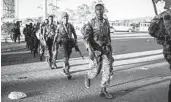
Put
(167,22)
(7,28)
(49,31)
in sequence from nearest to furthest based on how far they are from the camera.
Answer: (167,22)
(49,31)
(7,28)

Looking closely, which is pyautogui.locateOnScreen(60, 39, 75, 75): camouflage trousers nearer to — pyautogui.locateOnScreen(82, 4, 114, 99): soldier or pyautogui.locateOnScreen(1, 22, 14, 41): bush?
pyautogui.locateOnScreen(82, 4, 114, 99): soldier

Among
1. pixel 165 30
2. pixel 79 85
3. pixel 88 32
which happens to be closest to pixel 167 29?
pixel 165 30

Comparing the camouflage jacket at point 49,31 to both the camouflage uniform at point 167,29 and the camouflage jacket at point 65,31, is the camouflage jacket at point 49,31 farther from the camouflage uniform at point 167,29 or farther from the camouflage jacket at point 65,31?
the camouflage uniform at point 167,29

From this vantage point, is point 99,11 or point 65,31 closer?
point 99,11

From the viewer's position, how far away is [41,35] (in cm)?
1102

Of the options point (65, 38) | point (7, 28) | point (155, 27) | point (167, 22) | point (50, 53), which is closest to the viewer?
point (167, 22)

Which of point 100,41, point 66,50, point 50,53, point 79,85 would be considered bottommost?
point 79,85

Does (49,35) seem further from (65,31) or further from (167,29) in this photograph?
(167,29)

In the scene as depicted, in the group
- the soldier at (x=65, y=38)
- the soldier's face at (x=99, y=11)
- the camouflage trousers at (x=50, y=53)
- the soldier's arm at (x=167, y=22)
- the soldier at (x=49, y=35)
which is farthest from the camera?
the camouflage trousers at (x=50, y=53)

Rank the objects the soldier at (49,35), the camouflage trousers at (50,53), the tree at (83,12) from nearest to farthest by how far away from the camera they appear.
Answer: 1. the soldier at (49,35)
2. the camouflage trousers at (50,53)
3. the tree at (83,12)

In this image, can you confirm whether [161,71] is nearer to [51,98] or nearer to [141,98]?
[141,98]

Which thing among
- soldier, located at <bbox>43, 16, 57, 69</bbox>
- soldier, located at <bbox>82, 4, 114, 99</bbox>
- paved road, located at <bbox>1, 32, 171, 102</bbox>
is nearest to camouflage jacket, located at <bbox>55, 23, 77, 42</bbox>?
paved road, located at <bbox>1, 32, 171, 102</bbox>

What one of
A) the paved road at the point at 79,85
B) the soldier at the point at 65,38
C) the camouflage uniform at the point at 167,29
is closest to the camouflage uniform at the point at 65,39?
the soldier at the point at 65,38

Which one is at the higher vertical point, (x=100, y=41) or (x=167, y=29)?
(x=167, y=29)
